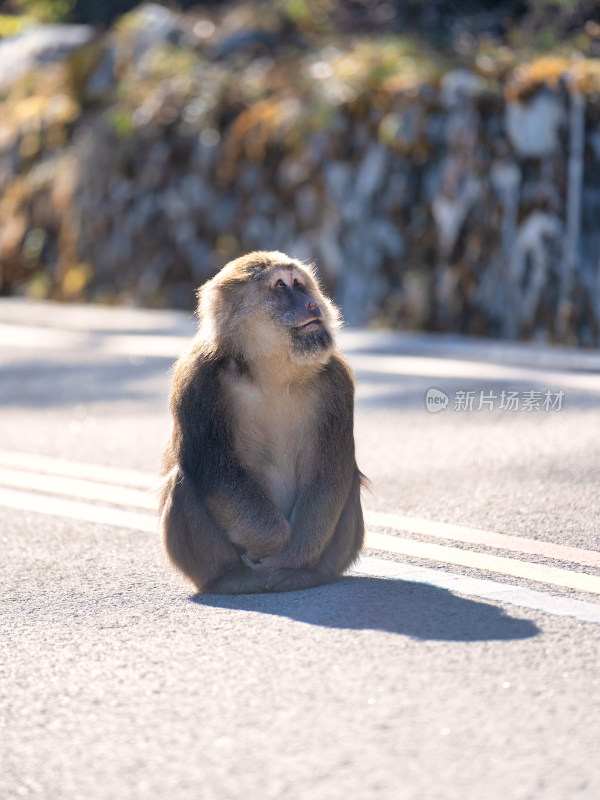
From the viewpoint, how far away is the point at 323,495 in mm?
4547

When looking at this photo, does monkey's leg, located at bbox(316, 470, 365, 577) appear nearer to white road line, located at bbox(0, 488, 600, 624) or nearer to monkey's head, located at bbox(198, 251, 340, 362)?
A: white road line, located at bbox(0, 488, 600, 624)

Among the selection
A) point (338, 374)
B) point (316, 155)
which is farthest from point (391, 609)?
point (316, 155)

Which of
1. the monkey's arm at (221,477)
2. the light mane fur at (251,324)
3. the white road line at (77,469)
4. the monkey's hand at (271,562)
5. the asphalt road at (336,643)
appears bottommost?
the white road line at (77,469)

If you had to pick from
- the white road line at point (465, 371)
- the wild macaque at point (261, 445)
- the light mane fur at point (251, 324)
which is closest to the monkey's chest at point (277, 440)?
the wild macaque at point (261, 445)

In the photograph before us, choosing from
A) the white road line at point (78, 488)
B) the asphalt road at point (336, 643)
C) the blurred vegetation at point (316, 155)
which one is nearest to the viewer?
the asphalt road at point (336, 643)

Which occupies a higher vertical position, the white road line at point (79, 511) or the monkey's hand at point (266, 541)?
the monkey's hand at point (266, 541)

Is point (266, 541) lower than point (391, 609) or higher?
higher

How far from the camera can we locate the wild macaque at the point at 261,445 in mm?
4484

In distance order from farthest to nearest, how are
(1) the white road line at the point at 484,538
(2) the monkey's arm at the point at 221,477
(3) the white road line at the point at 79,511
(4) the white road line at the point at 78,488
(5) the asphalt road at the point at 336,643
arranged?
(4) the white road line at the point at 78,488 < (3) the white road line at the point at 79,511 < (1) the white road line at the point at 484,538 < (2) the monkey's arm at the point at 221,477 < (5) the asphalt road at the point at 336,643

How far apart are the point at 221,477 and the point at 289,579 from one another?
1.41ft

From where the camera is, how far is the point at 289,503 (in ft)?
15.4
